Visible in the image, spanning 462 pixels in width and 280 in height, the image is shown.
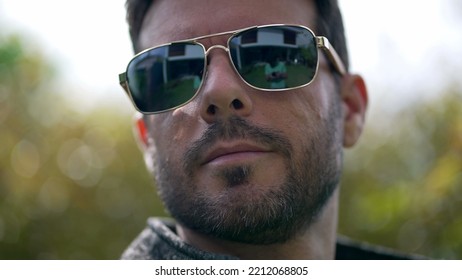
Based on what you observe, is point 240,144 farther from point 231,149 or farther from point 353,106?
point 353,106

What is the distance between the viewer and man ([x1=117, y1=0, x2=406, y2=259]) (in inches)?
44.6

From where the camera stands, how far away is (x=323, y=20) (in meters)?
1.42

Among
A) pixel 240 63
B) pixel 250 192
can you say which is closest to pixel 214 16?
pixel 240 63

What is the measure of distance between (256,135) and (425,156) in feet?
7.40

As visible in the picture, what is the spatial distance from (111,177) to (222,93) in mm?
2068

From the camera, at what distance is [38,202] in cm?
296

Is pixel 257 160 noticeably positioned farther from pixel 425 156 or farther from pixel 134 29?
pixel 425 156

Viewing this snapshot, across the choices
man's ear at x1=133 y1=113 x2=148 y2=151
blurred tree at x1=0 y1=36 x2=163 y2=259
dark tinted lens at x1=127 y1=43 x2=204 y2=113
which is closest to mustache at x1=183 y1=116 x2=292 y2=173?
dark tinted lens at x1=127 y1=43 x2=204 y2=113

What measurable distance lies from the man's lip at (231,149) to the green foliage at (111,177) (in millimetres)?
1939

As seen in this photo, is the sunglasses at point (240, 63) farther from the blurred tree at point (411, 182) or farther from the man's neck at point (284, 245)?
the blurred tree at point (411, 182)

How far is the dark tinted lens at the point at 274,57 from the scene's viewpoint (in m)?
1.18

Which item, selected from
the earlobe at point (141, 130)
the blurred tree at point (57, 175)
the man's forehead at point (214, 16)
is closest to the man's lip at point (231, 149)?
the man's forehead at point (214, 16)

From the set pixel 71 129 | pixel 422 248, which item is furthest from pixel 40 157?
pixel 422 248

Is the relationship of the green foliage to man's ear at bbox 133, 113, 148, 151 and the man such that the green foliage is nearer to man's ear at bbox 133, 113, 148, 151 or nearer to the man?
man's ear at bbox 133, 113, 148, 151
